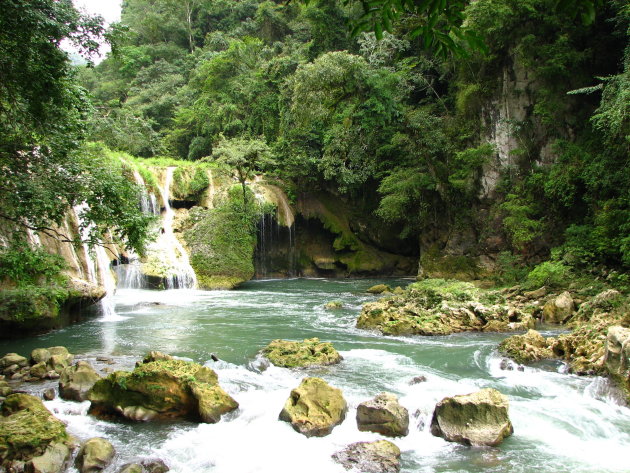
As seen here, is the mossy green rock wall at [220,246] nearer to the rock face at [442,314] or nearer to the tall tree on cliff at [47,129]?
the rock face at [442,314]

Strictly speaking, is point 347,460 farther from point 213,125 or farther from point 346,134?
point 213,125

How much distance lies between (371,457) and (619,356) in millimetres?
3900

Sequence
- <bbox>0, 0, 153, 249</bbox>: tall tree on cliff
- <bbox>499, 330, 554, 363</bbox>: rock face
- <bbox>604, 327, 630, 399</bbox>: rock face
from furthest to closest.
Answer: <bbox>499, 330, 554, 363</bbox>: rock face
<bbox>604, 327, 630, 399</bbox>: rock face
<bbox>0, 0, 153, 249</bbox>: tall tree on cliff

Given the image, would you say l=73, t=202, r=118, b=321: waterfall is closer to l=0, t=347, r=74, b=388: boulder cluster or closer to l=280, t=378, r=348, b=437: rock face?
l=0, t=347, r=74, b=388: boulder cluster

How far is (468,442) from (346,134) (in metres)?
16.6

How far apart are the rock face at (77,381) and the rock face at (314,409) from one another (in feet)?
9.02

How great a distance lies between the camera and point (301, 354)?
8086mm

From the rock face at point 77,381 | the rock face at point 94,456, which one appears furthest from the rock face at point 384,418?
the rock face at point 77,381

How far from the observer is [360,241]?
77.0 ft

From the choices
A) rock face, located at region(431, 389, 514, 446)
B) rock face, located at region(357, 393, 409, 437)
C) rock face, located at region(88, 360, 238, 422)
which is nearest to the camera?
rock face, located at region(431, 389, 514, 446)

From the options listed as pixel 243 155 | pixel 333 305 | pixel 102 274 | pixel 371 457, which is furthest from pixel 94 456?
pixel 243 155

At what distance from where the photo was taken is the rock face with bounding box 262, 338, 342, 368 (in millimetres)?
7859

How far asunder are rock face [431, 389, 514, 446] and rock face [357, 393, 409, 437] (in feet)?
1.22

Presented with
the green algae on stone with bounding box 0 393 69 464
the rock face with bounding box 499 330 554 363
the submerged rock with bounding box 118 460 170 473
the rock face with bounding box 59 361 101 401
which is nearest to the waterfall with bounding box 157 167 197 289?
Result: the rock face with bounding box 59 361 101 401
